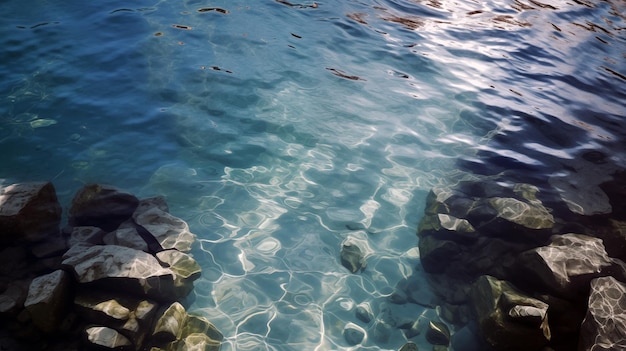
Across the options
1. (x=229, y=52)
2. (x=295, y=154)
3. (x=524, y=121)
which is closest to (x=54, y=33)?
(x=229, y=52)

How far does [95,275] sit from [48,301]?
1.31 feet

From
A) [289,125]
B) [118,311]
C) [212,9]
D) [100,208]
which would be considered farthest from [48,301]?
[212,9]

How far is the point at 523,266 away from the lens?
4.17 m

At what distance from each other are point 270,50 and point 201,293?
5715mm

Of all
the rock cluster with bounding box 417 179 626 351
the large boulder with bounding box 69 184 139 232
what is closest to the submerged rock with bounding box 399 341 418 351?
the rock cluster with bounding box 417 179 626 351

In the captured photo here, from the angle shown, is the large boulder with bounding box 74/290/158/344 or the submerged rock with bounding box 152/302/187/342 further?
the submerged rock with bounding box 152/302/187/342

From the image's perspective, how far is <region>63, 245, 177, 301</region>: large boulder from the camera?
11.7 ft

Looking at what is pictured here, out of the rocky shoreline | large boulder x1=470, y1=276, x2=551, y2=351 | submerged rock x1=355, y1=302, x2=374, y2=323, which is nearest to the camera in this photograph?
the rocky shoreline

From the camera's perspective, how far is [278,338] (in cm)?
373

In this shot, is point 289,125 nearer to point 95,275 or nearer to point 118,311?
point 95,275

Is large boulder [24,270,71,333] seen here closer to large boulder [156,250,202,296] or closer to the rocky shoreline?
the rocky shoreline

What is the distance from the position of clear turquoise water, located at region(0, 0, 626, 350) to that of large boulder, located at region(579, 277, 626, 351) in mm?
1428

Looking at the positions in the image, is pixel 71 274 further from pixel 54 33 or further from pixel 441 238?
pixel 54 33

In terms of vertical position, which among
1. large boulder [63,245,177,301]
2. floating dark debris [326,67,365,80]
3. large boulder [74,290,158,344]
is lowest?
large boulder [74,290,158,344]
